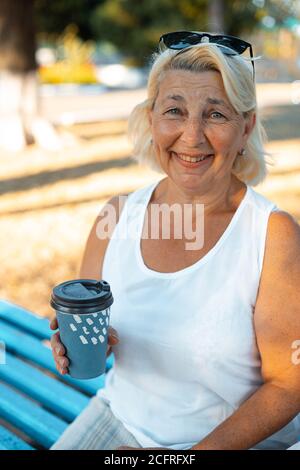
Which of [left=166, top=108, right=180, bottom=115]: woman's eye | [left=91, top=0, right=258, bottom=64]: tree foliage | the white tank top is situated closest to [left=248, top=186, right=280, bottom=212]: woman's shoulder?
the white tank top

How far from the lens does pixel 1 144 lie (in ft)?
33.9

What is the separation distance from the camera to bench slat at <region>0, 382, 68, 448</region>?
7.72 feet

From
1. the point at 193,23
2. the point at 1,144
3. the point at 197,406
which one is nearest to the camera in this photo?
the point at 197,406

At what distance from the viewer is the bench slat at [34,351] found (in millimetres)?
2619

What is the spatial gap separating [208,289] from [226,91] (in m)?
0.56

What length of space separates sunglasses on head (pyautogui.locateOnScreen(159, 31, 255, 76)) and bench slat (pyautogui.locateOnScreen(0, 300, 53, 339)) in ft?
5.47

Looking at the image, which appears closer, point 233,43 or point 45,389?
point 233,43

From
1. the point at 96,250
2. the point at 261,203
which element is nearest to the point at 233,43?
the point at 261,203

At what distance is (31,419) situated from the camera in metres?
2.43

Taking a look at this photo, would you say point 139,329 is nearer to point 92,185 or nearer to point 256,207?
point 256,207

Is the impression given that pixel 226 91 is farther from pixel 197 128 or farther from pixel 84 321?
pixel 84 321

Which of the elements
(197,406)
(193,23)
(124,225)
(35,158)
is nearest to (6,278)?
(124,225)
